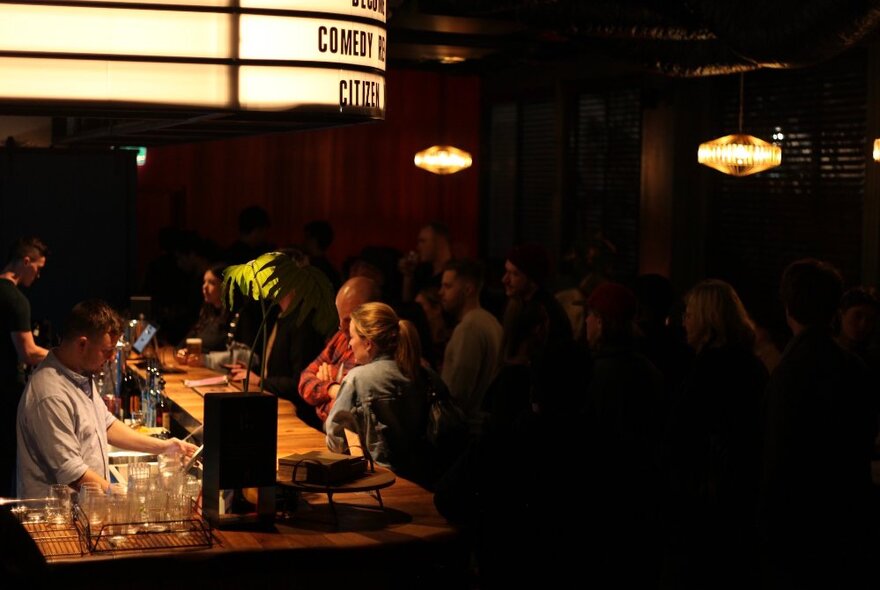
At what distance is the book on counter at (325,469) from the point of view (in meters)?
3.58

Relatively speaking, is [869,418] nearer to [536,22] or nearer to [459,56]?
[536,22]

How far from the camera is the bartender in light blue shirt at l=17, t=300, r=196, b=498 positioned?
382cm

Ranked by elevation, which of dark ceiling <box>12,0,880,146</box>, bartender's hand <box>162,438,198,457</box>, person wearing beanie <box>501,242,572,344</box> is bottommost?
bartender's hand <box>162,438,198,457</box>

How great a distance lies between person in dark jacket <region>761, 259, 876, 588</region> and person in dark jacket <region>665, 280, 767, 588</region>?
0.48 metres

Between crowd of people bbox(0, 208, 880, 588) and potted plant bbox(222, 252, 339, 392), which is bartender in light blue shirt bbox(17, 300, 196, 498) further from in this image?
potted plant bbox(222, 252, 339, 392)

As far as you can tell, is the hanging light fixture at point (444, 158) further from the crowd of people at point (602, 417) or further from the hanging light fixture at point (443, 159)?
the crowd of people at point (602, 417)

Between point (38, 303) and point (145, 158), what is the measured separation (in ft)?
10.1

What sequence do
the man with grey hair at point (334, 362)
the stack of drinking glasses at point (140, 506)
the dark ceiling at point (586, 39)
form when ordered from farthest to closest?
the man with grey hair at point (334, 362) → the dark ceiling at point (586, 39) → the stack of drinking glasses at point (140, 506)

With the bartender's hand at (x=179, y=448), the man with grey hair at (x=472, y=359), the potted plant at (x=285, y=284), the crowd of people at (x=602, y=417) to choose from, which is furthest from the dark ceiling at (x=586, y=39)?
the man with grey hair at (x=472, y=359)

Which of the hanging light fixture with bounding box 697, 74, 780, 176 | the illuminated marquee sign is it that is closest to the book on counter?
the illuminated marquee sign

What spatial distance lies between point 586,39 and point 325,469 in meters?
5.59

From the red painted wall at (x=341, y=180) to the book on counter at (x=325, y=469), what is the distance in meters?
6.76

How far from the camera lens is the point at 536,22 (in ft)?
25.9

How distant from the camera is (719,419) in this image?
4.62 meters
